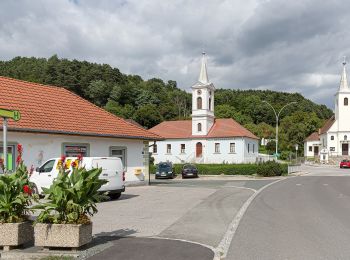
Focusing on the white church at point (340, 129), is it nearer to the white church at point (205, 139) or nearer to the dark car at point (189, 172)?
the white church at point (205, 139)

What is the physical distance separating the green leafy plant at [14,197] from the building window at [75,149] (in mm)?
14571

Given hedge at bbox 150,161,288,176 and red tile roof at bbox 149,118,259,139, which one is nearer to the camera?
hedge at bbox 150,161,288,176

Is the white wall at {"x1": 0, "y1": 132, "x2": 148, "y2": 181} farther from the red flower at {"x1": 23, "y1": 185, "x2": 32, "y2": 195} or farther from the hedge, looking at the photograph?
the hedge

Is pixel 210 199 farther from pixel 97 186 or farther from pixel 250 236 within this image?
pixel 97 186

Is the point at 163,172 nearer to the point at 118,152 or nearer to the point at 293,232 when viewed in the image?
the point at 118,152

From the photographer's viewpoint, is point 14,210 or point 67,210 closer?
point 67,210

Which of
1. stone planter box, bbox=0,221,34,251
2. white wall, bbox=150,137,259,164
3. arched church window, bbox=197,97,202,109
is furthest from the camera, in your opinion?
arched church window, bbox=197,97,202,109

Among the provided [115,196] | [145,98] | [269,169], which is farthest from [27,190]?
[145,98]

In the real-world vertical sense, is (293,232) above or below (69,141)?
below

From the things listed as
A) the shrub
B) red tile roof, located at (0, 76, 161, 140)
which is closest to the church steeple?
the shrub

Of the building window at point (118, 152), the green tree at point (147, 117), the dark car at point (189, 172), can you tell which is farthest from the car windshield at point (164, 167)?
the green tree at point (147, 117)

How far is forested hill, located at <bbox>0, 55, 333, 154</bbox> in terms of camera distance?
349 ft

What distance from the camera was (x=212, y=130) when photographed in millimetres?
66688

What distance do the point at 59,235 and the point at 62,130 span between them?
1486 centimetres
